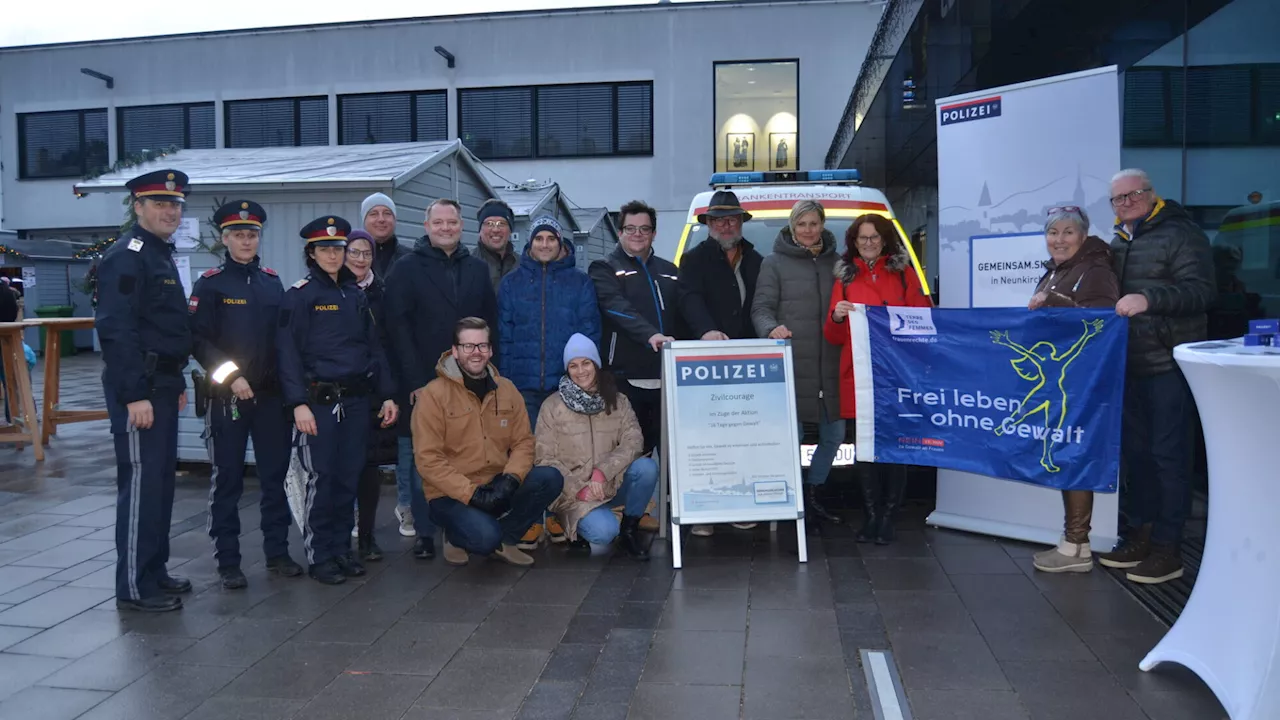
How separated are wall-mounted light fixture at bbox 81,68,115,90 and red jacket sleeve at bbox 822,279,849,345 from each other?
29.1 metres

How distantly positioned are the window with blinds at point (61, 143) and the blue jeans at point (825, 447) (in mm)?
29259

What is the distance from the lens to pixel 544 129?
88.1 feet

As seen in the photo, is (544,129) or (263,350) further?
(544,129)

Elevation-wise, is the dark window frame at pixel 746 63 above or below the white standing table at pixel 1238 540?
above

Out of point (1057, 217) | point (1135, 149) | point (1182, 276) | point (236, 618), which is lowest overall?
point (236, 618)

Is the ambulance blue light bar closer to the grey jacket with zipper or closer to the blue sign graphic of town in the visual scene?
the grey jacket with zipper

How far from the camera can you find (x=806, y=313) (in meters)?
6.25

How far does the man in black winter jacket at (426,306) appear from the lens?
604 cm

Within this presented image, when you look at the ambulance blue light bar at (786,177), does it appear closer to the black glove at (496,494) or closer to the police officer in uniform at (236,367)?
the black glove at (496,494)

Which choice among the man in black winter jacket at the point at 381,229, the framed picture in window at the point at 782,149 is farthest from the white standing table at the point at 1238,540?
the framed picture in window at the point at 782,149

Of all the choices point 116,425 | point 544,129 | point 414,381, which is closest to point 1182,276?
point 414,381

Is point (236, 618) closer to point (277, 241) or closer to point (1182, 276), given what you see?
point (277, 241)

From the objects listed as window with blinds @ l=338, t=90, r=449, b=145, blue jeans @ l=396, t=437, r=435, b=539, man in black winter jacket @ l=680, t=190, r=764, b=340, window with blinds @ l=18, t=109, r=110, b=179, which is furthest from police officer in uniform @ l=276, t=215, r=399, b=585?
window with blinds @ l=18, t=109, r=110, b=179

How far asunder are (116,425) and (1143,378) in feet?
17.3
